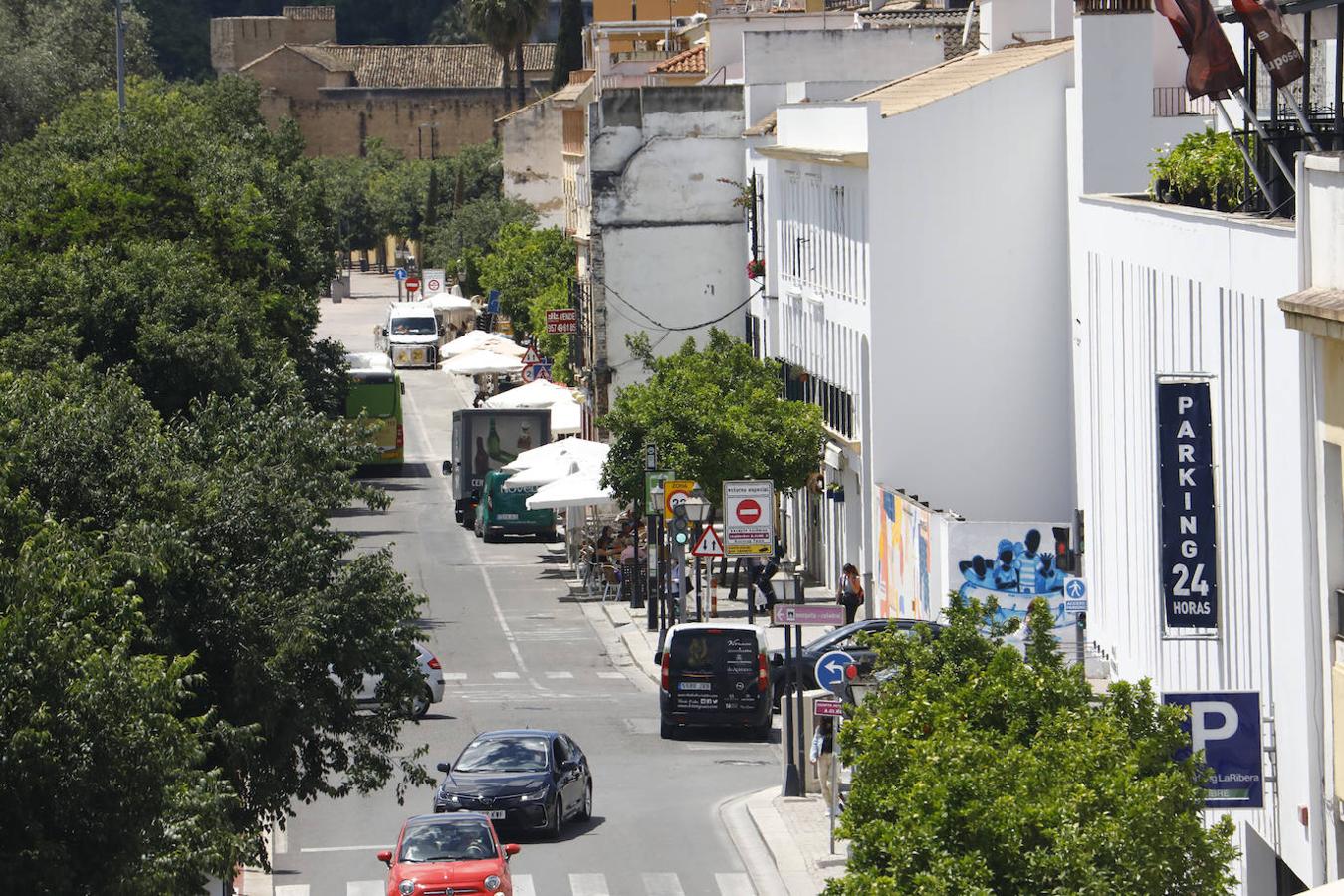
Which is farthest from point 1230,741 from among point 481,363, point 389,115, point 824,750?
point 389,115

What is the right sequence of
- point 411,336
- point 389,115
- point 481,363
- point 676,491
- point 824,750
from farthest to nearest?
point 389,115
point 411,336
point 481,363
point 676,491
point 824,750

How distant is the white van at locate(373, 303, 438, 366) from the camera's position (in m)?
89.2

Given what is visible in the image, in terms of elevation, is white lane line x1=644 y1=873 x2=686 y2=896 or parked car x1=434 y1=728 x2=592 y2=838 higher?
parked car x1=434 y1=728 x2=592 y2=838

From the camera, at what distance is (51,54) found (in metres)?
76.5

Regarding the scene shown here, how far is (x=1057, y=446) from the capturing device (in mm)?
39281

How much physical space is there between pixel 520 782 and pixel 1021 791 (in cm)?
1231

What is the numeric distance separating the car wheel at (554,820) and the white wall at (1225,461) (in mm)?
5939

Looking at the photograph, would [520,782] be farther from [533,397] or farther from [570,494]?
[533,397]

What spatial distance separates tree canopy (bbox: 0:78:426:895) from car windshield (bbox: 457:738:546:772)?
41.5 inches

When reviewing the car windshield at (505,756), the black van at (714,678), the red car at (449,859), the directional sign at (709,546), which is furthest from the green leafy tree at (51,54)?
the red car at (449,859)

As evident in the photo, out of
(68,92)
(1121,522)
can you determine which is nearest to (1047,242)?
(1121,522)

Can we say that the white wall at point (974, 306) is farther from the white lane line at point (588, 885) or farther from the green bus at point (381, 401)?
the green bus at point (381, 401)

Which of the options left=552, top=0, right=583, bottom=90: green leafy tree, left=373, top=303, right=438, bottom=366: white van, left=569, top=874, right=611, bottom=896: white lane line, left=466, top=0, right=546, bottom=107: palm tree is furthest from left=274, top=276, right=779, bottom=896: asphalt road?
left=466, top=0, right=546, bottom=107: palm tree

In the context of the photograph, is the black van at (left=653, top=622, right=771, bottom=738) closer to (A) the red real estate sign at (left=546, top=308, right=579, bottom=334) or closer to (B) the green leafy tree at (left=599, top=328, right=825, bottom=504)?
(B) the green leafy tree at (left=599, top=328, right=825, bottom=504)
